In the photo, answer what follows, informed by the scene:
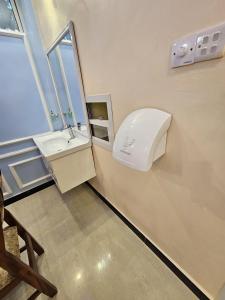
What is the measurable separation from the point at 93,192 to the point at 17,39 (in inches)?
83.1

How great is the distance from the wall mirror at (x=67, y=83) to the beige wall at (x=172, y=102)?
0.22 m

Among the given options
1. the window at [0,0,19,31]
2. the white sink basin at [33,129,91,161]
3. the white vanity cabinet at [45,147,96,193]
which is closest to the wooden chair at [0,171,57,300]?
the white vanity cabinet at [45,147,96,193]

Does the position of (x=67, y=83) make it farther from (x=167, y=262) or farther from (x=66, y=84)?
(x=167, y=262)

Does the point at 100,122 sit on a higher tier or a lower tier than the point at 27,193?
higher

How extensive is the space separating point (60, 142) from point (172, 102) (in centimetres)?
158

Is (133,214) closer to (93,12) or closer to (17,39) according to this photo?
(93,12)

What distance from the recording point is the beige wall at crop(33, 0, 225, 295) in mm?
554

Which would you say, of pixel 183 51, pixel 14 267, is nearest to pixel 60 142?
pixel 14 267

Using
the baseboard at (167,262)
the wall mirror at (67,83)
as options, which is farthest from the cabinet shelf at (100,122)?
the baseboard at (167,262)

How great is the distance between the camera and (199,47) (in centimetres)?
51

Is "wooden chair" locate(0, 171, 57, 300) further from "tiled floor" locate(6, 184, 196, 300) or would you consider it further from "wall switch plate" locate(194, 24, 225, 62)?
"wall switch plate" locate(194, 24, 225, 62)

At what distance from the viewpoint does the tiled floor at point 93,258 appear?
101cm

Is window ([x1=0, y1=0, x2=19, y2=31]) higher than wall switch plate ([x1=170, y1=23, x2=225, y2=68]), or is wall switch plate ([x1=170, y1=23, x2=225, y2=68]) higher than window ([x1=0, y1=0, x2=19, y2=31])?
window ([x1=0, y1=0, x2=19, y2=31])

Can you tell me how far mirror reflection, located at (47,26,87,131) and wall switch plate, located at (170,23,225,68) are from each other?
37.0 inches
